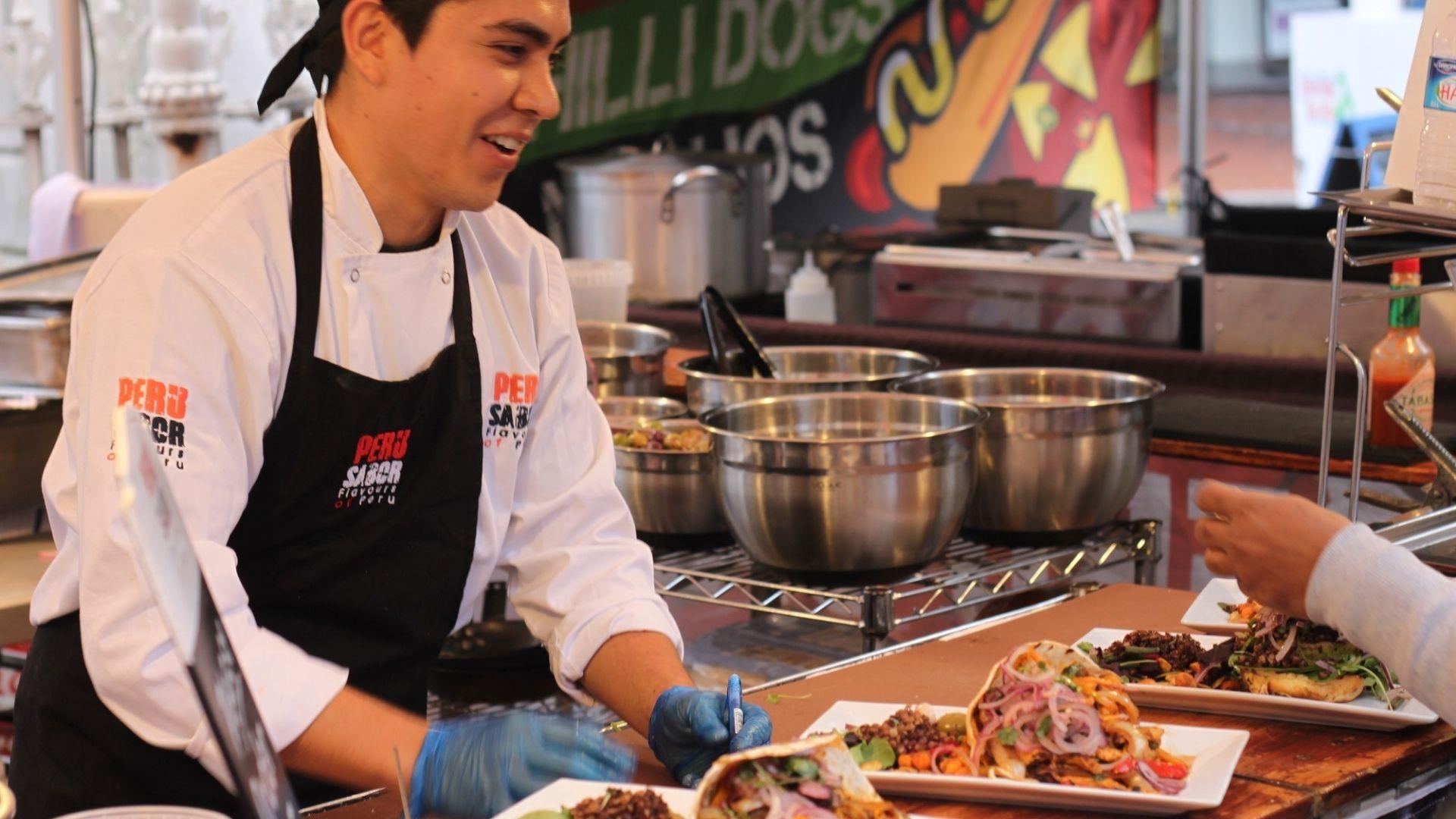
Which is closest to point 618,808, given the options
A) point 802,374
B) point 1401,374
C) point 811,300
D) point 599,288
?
point 802,374

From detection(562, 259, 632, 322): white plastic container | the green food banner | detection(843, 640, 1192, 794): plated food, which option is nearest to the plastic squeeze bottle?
detection(562, 259, 632, 322): white plastic container

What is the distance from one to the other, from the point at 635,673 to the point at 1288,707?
0.72 metres

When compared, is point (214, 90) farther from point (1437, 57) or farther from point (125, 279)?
point (1437, 57)

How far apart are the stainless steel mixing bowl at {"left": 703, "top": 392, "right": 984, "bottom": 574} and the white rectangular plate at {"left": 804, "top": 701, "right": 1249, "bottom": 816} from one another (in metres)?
0.62

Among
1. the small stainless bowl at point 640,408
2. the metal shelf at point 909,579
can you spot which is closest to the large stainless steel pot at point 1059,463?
the metal shelf at point 909,579

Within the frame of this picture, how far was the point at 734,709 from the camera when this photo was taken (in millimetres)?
1596

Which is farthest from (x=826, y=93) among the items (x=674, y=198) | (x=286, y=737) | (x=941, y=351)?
(x=286, y=737)

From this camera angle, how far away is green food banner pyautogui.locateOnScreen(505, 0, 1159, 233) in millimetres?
6699

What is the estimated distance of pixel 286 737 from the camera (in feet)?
5.16

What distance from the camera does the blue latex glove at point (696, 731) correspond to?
160 cm

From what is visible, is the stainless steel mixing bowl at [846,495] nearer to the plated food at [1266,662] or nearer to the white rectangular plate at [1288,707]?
the plated food at [1266,662]

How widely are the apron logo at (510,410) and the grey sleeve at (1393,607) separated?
92 cm

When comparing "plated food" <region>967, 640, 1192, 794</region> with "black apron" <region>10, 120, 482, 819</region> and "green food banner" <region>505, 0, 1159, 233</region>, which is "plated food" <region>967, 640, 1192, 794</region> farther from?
"green food banner" <region>505, 0, 1159, 233</region>

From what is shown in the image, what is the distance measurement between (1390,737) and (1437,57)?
736mm
